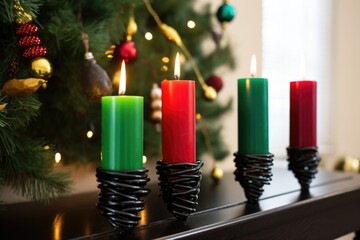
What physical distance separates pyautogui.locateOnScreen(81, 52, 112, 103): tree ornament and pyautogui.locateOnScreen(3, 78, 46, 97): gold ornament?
11 cm

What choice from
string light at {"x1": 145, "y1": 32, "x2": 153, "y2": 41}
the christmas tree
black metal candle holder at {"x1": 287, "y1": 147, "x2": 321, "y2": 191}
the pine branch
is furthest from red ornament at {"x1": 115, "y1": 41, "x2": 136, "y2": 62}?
black metal candle holder at {"x1": 287, "y1": 147, "x2": 321, "y2": 191}

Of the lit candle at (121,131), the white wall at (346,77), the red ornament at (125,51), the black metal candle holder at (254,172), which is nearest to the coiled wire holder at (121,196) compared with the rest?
the lit candle at (121,131)

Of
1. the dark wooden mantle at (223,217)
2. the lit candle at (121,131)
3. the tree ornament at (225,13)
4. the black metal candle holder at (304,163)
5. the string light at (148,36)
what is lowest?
the dark wooden mantle at (223,217)

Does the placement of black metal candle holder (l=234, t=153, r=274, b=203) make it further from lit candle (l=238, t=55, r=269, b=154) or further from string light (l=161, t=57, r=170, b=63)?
string light (l=161, t=57, r=170, b=63)

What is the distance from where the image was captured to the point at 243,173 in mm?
739

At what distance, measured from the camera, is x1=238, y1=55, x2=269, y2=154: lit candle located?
744mm

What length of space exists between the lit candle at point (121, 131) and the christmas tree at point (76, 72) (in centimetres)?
11

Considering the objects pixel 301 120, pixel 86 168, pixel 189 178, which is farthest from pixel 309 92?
pixel 86 168

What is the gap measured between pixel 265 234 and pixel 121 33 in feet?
1.70

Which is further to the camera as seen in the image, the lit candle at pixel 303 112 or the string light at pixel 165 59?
the string light at pixel 165 59

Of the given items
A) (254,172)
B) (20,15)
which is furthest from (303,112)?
(20,15)

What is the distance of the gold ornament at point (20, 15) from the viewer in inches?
22.5

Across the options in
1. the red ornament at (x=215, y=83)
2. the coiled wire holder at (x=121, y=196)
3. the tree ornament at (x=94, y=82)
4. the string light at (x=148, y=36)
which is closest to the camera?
the coiled wire holder at (x=121, y=196)

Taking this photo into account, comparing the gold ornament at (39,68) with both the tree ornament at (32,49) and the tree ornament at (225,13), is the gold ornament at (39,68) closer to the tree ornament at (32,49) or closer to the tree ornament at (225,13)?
the tree ornament at (32,49)
